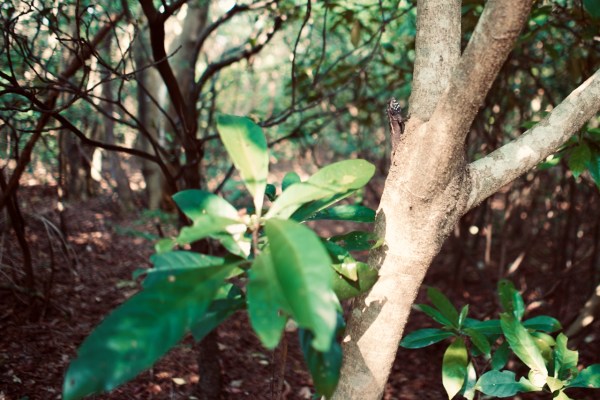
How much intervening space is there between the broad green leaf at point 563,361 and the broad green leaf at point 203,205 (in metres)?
1.20

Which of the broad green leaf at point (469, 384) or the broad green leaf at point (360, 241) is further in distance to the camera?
the broad green leaf at point (469, 384)

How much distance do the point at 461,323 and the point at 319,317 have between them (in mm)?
1118

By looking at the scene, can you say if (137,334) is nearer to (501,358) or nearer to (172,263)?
(172,263)

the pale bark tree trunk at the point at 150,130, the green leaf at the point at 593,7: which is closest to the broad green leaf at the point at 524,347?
the green leaf at the point at 593,7

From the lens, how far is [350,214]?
92cm

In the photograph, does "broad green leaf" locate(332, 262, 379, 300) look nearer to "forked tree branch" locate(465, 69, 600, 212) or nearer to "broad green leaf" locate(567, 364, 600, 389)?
"forked tree branch" locate(465, 69, 600, 212)

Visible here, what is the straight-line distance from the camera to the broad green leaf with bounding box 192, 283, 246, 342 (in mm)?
733

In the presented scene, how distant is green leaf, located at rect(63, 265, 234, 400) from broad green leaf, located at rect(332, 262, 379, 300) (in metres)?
0.30

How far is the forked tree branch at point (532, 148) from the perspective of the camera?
0.91 meters

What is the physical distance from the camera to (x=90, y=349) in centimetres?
51

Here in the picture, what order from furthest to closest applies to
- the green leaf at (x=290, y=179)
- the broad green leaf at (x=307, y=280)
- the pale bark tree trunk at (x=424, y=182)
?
the green leaf at (x=290, y=179)
the pale bark tree trunk at (x=424, y=182)
the broad green leaf at (x=307, y=280)

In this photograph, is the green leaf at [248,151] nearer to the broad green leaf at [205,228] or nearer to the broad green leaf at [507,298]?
the broad green leaf at [205,228]

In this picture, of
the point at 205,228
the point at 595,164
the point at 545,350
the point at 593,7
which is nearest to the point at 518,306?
the point at 545,350

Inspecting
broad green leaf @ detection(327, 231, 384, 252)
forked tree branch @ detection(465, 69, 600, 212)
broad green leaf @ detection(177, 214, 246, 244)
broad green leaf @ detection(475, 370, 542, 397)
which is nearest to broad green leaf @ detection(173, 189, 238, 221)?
broad green leaf @ detection(177, 214, 246, 244)
